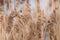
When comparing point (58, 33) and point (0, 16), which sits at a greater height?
point (0, 16)

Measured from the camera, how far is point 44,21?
1530 millimetres

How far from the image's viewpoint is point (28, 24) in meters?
1.58

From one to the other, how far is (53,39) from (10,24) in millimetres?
577

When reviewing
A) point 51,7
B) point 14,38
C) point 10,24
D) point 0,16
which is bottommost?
point 14,38

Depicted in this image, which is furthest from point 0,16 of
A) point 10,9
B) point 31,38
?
point 31,38

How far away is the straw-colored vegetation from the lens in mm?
1500

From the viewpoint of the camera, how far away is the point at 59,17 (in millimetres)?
1482

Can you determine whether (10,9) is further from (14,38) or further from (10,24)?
(14,38)

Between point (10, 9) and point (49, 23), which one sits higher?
point (10, 9)

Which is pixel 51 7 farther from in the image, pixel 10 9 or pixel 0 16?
pixel 0 16

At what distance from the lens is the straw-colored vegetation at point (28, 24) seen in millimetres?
1500

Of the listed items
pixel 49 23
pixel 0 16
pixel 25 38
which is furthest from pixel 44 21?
pixel 0 16

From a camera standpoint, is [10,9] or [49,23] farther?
[10,9]

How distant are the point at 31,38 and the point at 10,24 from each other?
330mm
